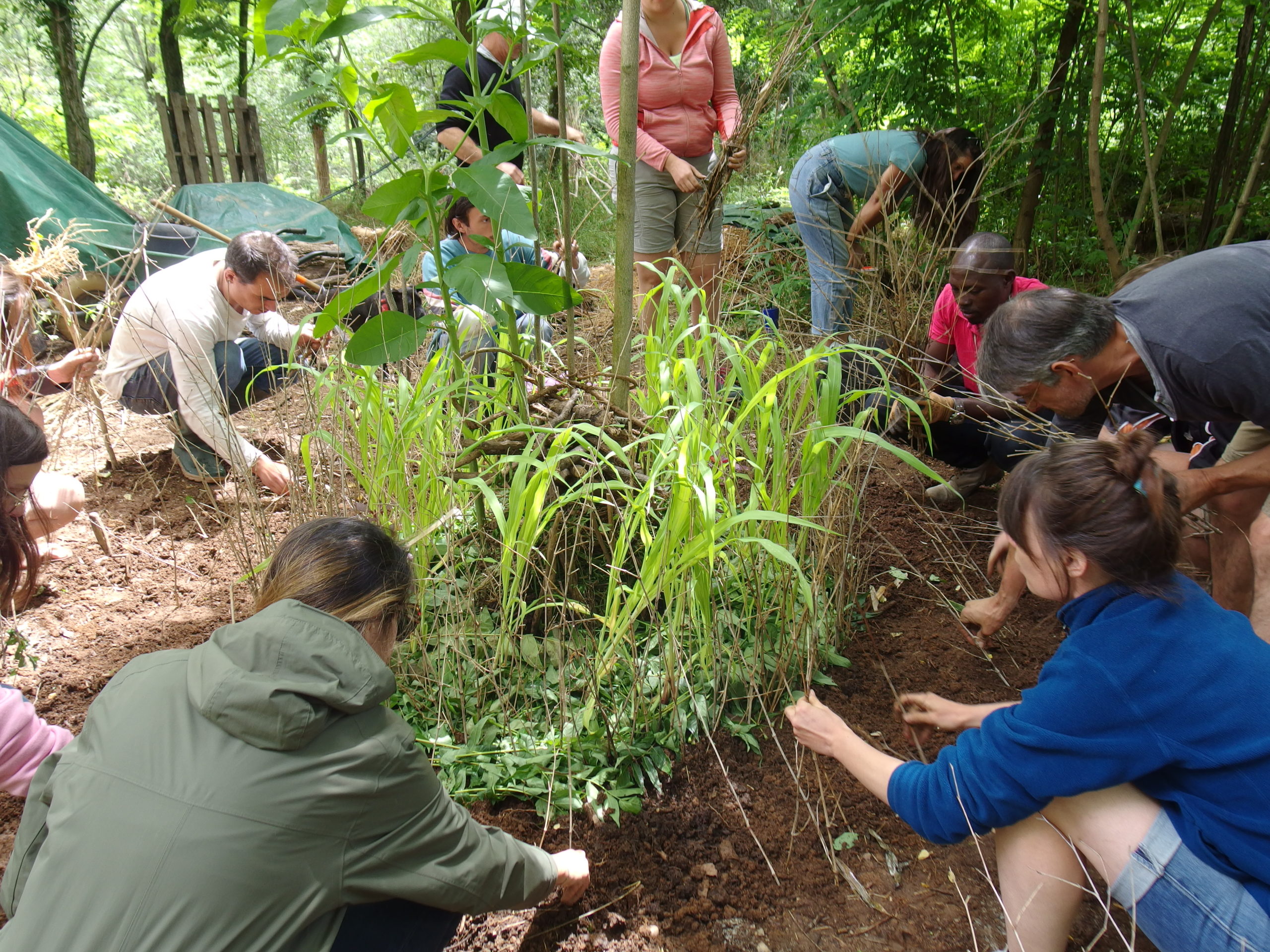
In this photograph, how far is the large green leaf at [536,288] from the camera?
4.86 ft

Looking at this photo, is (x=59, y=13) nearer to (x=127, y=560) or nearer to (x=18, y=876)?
(x=127, y=560)

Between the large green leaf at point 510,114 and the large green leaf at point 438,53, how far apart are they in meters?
0.09

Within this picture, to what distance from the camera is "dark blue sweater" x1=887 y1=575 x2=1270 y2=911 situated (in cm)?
97

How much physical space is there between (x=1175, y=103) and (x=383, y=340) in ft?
12.0

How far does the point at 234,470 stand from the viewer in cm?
189

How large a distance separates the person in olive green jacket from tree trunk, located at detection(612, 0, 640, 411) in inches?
36.9

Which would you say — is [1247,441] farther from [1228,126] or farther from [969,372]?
[1228,126]

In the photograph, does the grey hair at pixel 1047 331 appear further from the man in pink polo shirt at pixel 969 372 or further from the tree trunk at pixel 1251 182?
the tree trunk at pixel 1251 182

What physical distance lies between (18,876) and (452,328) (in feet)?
3.63

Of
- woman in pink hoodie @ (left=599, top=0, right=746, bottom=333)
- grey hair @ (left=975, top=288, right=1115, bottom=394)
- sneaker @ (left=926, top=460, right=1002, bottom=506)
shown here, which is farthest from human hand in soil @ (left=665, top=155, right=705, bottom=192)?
grey hair @ (left=975, top=288, right=1115, bottom=394)

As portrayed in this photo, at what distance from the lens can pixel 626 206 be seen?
1715 mm

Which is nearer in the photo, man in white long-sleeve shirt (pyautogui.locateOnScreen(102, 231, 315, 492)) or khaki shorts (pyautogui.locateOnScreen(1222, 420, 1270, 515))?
khaki shorts (pyautogui.locateOnScreen(1222, 420, 1270, 515))

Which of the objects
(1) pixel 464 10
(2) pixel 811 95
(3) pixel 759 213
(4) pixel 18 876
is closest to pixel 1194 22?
(2) pixel 811 95

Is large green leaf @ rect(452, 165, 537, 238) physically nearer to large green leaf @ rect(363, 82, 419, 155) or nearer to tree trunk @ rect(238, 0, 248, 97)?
large green leaf @ rect(363, 82, 419, 155)
